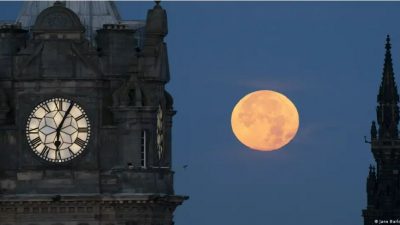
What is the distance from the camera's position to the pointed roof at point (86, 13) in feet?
434

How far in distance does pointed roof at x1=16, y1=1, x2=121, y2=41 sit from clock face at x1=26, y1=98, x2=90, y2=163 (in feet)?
15.0

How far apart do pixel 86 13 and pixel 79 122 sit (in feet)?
21.1

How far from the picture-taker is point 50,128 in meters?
129

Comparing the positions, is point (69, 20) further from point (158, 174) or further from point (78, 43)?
point (158, 174)

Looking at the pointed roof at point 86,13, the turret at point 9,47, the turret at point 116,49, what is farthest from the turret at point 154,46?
the turret at point 9,47

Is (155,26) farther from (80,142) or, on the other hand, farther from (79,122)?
(80,142)

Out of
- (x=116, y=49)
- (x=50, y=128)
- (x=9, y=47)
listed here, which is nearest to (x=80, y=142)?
(x=50, y=128)

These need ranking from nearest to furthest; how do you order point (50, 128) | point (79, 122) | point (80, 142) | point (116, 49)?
point (50, 128), point (79, 122), point (80, 142), point (116, 49)

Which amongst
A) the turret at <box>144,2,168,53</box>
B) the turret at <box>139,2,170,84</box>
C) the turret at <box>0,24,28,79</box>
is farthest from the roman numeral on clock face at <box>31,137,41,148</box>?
the turret at <box>144,2,168,53</box>

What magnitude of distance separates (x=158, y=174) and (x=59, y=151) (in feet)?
17.9

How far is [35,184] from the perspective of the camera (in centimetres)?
13050

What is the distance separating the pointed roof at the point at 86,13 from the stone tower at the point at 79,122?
2.82 ft

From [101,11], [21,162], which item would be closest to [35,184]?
[21,162]

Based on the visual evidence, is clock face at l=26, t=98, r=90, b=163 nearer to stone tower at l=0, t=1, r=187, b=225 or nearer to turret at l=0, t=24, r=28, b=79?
stone tower at l=0, t=1, r=187, b=225
